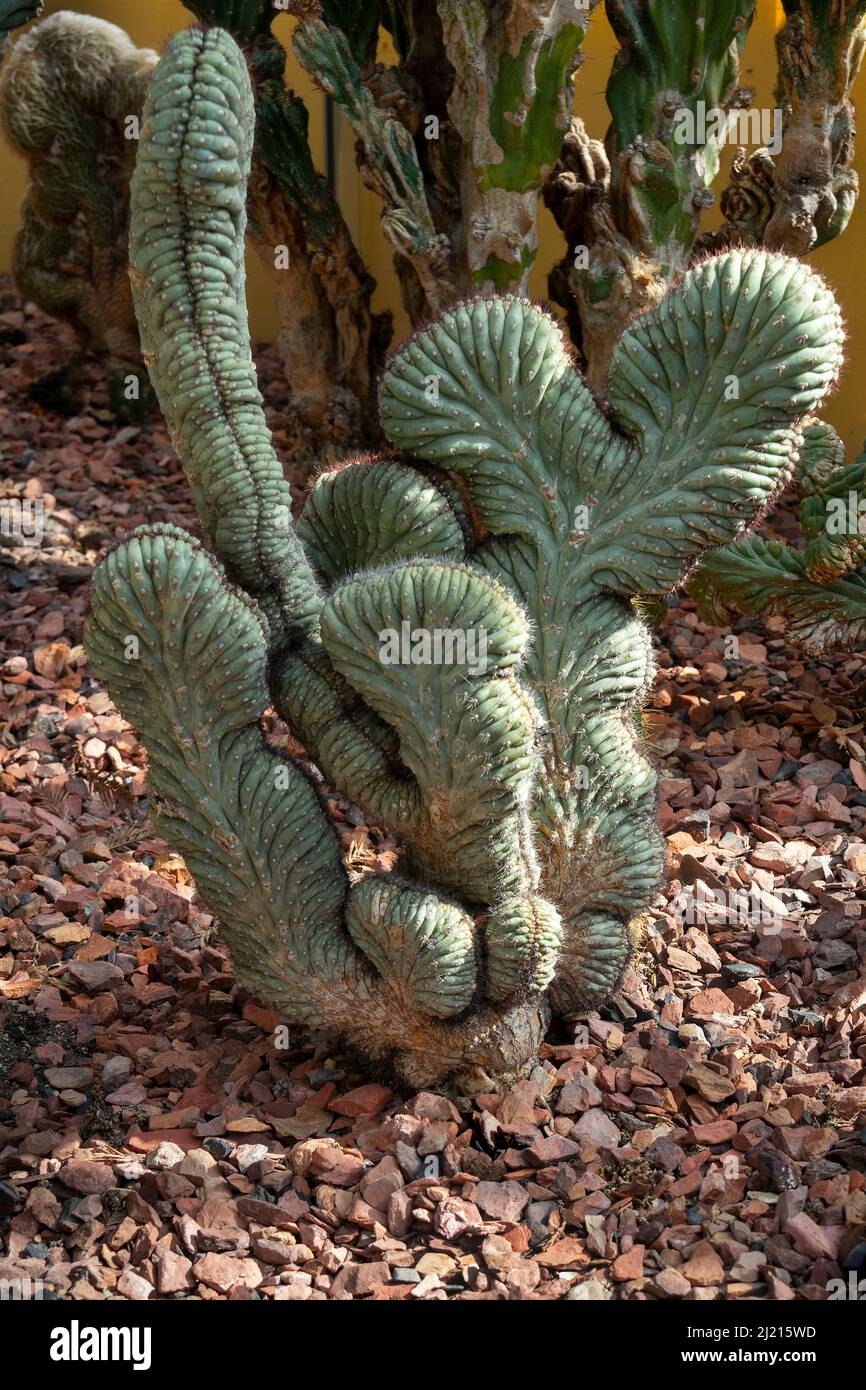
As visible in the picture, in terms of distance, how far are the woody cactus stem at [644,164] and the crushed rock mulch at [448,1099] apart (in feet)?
4.40

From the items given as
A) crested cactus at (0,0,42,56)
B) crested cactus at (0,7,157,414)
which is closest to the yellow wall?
crested cactus at (0,7,157,414)

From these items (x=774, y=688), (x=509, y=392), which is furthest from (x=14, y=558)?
(x=509, y=392)

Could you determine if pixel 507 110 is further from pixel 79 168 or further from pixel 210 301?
pixel 79 168

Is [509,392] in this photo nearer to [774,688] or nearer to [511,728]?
[511,728]

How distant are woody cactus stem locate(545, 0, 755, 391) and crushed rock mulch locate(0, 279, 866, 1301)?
4.40ft

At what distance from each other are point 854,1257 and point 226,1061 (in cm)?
124

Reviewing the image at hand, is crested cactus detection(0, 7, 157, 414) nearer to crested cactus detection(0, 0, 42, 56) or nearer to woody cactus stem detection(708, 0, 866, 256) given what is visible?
crested cactus detection(0, 0, 42, 56)

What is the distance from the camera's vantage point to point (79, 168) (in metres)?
5.41

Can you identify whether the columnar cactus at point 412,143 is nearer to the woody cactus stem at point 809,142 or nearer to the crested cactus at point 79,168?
the woody cactus stem at point 809,142

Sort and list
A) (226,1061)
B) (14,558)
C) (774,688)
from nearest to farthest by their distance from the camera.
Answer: (226,1061) → (774,688) → (14,558)

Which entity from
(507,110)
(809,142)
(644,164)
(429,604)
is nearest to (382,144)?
(507,110)

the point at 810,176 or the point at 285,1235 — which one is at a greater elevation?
the point at 810,176

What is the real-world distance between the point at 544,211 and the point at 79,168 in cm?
177

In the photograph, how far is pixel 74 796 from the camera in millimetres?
3877
